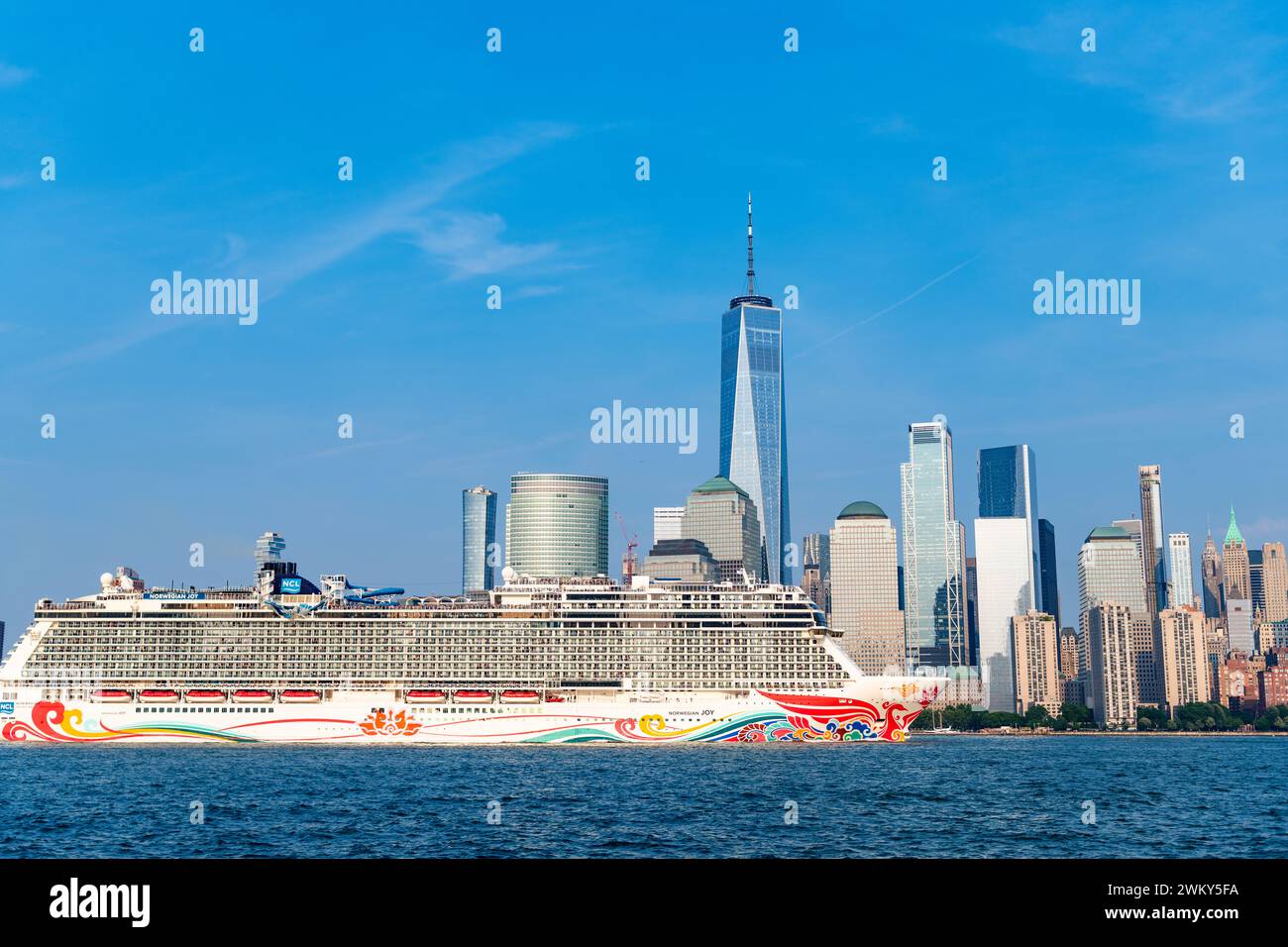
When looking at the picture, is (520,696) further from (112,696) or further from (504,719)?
(112,696)

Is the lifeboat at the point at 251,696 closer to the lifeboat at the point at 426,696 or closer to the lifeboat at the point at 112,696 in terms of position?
the lifeboat at the point at 112,696

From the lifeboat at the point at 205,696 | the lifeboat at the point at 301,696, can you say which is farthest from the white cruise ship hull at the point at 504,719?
the lifeboat at the point at 301,696
